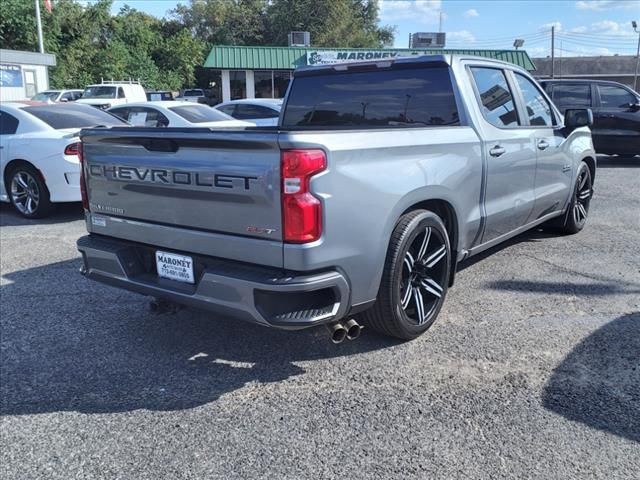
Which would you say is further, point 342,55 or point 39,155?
point 342,55

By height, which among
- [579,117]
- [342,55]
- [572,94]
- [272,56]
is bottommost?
[579,117]

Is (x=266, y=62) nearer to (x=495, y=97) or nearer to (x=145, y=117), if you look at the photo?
(x=145, y=117)

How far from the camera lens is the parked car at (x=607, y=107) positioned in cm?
1282

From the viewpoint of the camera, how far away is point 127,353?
392cm

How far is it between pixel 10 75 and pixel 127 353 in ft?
92.4

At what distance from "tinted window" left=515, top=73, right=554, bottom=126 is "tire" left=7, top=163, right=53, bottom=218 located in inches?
237

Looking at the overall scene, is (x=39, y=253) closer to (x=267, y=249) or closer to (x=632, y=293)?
(x=267, y=249)

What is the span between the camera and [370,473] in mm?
2646

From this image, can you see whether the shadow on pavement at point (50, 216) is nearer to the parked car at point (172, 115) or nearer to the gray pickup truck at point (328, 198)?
the parked car at point (172, 115)

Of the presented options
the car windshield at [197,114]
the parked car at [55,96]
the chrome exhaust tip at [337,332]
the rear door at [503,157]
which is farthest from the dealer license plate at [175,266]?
the parked car at [55,96]

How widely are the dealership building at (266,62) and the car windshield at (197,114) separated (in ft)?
68.8

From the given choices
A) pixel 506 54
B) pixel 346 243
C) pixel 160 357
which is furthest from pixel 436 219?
pixel 506 54

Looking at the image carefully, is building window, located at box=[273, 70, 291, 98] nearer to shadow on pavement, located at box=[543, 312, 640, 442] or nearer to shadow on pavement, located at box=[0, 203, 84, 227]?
shadow on pavement, located at box=[0, 203, 84, 227]

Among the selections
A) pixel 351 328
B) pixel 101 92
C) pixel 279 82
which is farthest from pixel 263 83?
pixel 351 328
